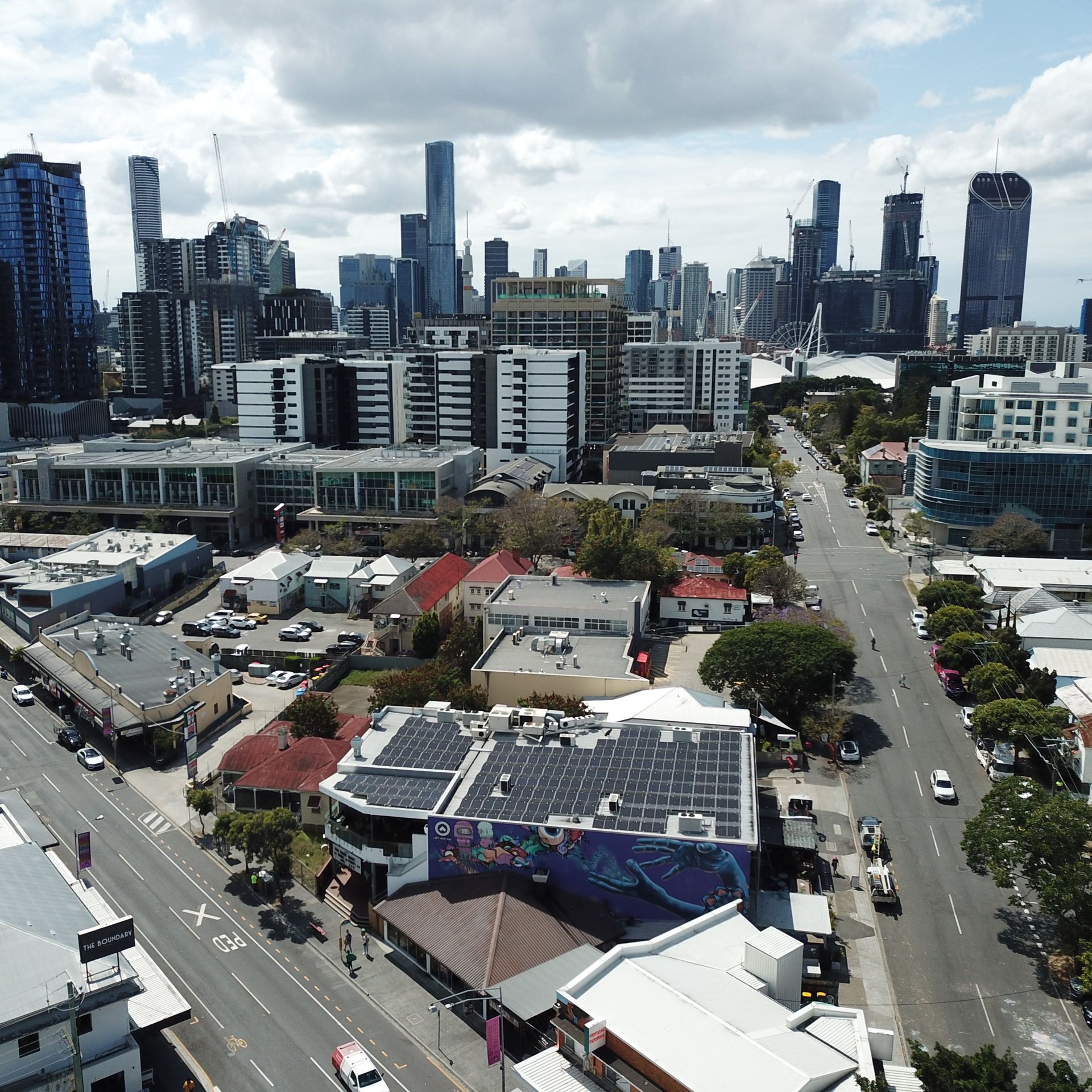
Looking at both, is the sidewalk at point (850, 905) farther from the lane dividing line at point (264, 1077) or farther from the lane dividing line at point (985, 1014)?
the lane dividing line at point (264, 1077)

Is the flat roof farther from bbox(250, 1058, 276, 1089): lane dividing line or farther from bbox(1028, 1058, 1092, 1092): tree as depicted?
bbox(1028, 1058, 1092, 1092): tree

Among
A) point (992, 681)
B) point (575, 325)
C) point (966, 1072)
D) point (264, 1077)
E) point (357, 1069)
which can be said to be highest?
point (575, 325)

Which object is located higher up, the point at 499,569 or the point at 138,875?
the point at 499,569

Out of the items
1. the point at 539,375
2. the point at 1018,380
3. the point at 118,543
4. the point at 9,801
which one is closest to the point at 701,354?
the point at 539,375

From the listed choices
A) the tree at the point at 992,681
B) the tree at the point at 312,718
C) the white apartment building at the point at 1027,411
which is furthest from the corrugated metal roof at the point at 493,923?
the white apartment building at the point at 1027,411

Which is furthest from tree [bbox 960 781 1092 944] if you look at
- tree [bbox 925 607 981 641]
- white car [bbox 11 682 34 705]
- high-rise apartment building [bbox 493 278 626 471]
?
high-rise apartment building [bbox 493 278 626 471]

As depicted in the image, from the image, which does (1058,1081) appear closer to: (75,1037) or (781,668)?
(75,1037)

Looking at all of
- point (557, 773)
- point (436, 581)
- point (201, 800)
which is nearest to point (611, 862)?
point (557, 773)
